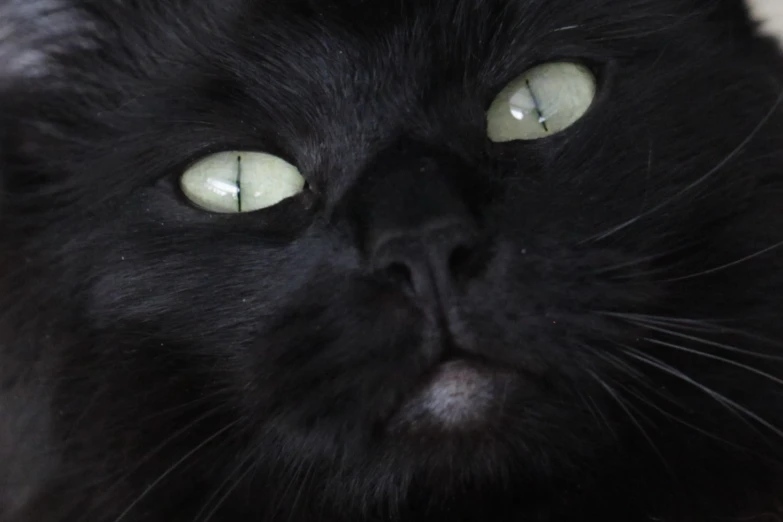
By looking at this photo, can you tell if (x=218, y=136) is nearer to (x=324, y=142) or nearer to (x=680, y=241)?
(x=324, y=142)

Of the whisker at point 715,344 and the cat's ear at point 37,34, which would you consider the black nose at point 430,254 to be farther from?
the cat's ear at point 37,34

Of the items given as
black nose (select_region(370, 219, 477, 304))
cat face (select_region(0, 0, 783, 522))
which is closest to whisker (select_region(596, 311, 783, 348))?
cat face (select_region(0, 0, 783, 522))

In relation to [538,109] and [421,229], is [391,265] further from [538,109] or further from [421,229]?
[538,109]

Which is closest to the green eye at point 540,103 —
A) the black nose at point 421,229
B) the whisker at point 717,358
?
the black nose at point 421,229

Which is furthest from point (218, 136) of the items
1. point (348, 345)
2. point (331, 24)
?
point (348, 345)

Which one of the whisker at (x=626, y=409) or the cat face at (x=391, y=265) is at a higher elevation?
the cat face at (x=391, y=265)

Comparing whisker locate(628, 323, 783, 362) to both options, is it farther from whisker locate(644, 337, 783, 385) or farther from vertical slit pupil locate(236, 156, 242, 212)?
vertical slit pupil locate(236, 156, 242, 212)
